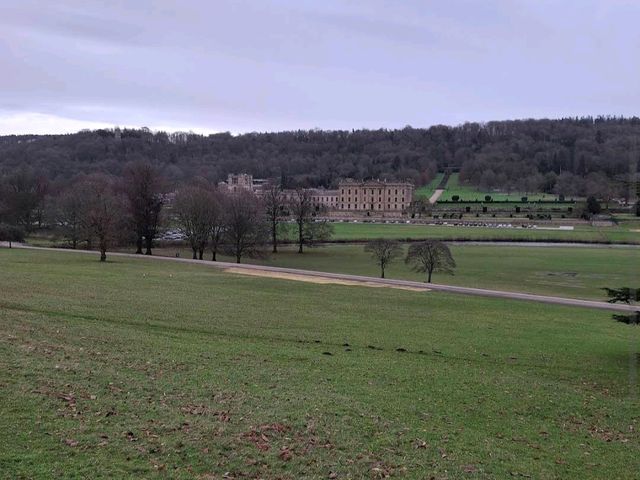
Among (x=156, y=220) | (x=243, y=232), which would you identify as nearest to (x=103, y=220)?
(x=243, y=232)

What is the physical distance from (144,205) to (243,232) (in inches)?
455

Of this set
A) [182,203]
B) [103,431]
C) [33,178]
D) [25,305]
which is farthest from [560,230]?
[103,431]

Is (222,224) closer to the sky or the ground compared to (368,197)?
closer to the ground

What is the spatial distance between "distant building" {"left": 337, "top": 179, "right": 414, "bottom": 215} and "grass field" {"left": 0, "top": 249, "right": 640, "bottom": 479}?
146m

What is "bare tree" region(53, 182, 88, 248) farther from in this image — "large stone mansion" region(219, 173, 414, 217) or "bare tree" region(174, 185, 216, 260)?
"large stone mansion" region(219, 173, 414, 217)

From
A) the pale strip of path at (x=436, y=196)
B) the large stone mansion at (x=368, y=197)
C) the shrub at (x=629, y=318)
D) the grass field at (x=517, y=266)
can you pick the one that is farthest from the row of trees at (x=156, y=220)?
the pale strip of path at (x=436, y=196)

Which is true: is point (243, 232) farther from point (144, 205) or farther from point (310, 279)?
point (310, 279)

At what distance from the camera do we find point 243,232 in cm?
5491

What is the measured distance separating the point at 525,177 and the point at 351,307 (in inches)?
7116

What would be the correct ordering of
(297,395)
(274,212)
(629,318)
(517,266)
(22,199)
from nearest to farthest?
(297,395)
(629,318)
(517,266)
(274,212)
(22,199)

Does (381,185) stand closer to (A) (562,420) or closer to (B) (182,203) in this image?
(B) (182,203)

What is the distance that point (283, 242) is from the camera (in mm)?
74500

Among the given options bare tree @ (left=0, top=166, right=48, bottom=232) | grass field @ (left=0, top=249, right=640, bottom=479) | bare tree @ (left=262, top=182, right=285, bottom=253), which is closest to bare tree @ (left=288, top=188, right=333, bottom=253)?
bare tree @ (left=262, top=182, right=285, bottom=253)

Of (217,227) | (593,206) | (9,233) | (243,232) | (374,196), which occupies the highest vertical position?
(374,196)
